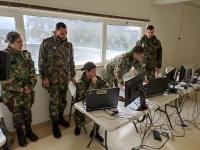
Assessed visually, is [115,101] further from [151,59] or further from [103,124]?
[151,59]

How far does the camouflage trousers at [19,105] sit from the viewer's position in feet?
7.34

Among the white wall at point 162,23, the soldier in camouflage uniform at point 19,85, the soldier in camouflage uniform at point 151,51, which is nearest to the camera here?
the soldier in camouflage uniform at point 19,85

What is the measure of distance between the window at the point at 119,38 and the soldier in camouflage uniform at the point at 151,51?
574 millimetres

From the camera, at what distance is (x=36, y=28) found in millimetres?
2711

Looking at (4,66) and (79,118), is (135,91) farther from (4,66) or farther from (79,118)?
(4,66)

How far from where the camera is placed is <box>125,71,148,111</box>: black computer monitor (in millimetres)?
1875

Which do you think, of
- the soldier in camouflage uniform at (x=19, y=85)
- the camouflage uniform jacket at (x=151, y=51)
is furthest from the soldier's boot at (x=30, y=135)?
the camouflage uniform jacket at (x=151, y=51)

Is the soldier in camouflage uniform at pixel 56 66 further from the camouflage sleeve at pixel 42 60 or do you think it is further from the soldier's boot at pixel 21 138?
the soldier's boot at pixel 21 138

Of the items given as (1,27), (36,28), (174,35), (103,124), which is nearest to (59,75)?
(36,28)

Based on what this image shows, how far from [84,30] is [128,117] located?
6.59 ft

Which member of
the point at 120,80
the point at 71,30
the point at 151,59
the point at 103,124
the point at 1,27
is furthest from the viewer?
the point at 151,59

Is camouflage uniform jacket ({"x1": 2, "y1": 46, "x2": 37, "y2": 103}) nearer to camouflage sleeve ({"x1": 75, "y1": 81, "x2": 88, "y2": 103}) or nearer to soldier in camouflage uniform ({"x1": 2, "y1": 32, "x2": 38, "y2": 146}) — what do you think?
soldier in camouflage uniform ({"x1": 2, "y1": 32, "x2": 38, "y2": 146})

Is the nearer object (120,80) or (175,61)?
(120,80)

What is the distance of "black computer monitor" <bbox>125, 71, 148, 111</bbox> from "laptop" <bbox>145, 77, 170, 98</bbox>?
0.26 meters
